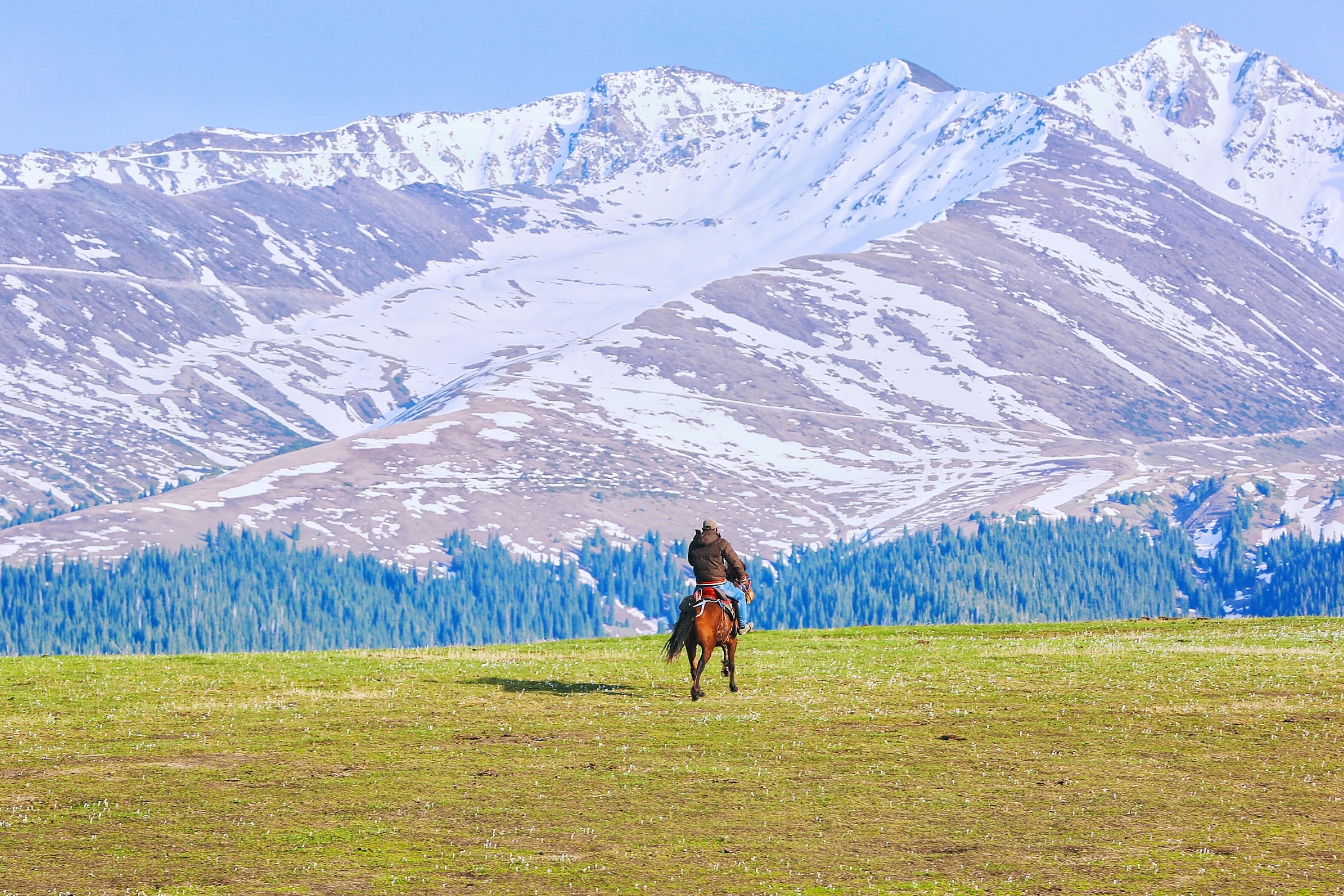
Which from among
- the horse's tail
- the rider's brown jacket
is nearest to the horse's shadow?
the horse's tail

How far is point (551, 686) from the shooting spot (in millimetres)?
39688

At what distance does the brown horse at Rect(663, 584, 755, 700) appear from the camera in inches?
1415

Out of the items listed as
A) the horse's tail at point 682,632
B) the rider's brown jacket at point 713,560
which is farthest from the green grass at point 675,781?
the rider's brown jacket at point 713,560

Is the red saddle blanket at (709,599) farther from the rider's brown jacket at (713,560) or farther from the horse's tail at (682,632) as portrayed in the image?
the rider's brown jacket at (713,560)

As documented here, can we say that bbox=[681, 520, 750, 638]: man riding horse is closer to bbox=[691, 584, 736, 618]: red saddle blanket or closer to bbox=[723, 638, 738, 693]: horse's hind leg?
bbox=[691, 584, 736, 618]: red saddle blanket

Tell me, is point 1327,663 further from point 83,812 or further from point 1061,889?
point 83,812

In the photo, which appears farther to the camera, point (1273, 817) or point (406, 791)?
point (406, 791)

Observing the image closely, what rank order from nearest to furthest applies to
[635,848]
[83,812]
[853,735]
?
[635,848] → [83,812] → [853,735]

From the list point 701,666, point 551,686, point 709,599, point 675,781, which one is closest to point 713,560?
point 709,599

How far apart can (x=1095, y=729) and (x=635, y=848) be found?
13277 mm

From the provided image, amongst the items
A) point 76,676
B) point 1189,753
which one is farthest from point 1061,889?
point 76,676

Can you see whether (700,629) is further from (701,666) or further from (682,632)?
(701,666)

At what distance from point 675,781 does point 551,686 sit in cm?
1324

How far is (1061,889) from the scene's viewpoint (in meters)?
20.3
